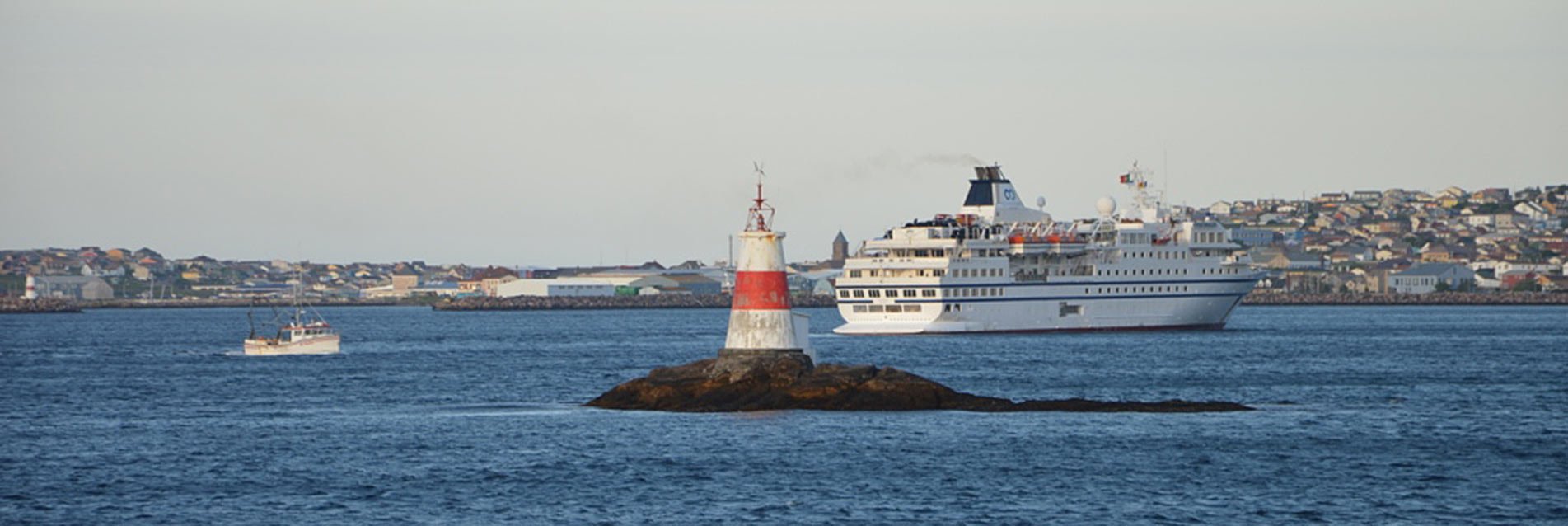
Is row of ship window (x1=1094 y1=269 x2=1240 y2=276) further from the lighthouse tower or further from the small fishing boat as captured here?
the lighthouse tower

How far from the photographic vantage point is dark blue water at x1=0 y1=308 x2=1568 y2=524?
1021 inches

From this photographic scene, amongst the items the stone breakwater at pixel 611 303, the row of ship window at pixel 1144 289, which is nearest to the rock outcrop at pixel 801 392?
the row of ship window at pixel 1144 289

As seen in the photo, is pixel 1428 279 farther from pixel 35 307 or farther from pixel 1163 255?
pixel 35 307

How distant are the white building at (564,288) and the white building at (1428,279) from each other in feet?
205

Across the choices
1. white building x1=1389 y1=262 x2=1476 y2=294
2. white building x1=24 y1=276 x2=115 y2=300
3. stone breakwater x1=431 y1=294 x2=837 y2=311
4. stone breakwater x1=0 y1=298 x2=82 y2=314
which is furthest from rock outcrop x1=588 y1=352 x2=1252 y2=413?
white building x1=24 y1=276 x2=115 y2=300

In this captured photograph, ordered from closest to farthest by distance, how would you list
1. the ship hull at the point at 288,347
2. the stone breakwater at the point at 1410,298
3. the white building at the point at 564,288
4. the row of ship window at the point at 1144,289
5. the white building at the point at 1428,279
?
the ship hull at the point at 288,347 < the row of ship window at the point at 1144,289 < the stone breakwater at the point at 1410,298 < the white building at the point at 1428,279 < the white building at the point at 564,288

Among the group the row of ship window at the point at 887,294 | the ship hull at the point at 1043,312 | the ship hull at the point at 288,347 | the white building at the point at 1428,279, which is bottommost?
the ship hull at the point at 288,347

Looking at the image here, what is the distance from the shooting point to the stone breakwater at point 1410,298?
147 metres

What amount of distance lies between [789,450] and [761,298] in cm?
391

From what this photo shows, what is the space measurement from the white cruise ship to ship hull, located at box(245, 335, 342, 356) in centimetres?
1996

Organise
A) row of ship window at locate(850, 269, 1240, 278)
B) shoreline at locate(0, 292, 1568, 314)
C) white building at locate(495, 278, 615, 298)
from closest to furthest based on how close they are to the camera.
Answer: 1. row of ship window at locate(850, 269, 1240, 278)
2. shoreline at locate(0, 292, 1568, 314)
3. white building at locate(495, 278, 615, 298)

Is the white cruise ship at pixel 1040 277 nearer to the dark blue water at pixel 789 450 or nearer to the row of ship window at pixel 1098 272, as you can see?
the row of ship window at pixel 1098 272

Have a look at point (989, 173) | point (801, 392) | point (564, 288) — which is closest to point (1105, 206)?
point (989, 173)

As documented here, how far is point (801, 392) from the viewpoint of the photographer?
35250 mm
